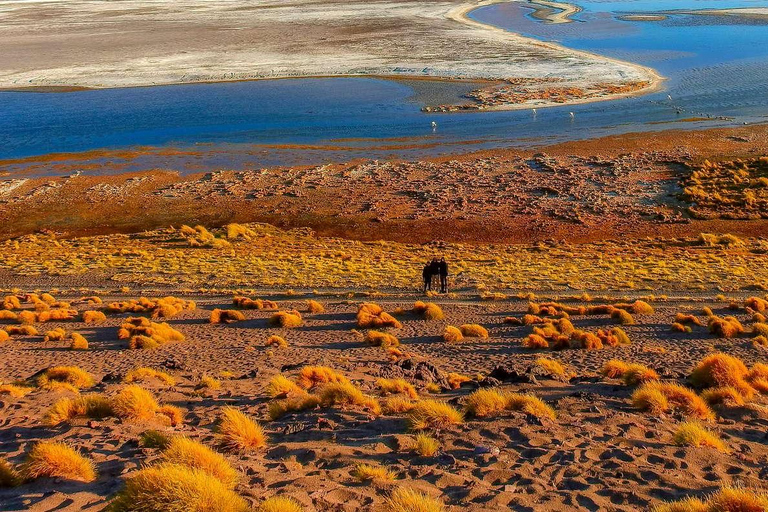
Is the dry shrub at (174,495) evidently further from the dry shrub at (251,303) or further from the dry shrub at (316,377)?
the dry shrub at (251,303)

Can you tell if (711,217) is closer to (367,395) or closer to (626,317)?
(626,317)

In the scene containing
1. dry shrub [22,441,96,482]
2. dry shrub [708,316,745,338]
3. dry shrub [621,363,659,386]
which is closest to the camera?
dry shrub [22,441,96,482]

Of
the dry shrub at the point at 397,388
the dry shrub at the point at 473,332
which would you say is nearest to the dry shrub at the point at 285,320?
the dry shrub at the point at 473,332

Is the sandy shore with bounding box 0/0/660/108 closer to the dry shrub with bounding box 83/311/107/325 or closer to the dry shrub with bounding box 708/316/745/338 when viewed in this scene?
the dry shrub with bounding box 708/316/745/338

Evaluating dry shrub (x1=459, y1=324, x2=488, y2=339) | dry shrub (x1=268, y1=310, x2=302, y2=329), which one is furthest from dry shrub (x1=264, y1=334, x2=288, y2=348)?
dry shrub (x1=459, y1=324, x2=488, y2=339)

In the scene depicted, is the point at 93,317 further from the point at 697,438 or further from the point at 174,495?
the point at 697,438

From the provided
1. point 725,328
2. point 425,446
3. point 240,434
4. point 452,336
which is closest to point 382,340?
point 452,336
